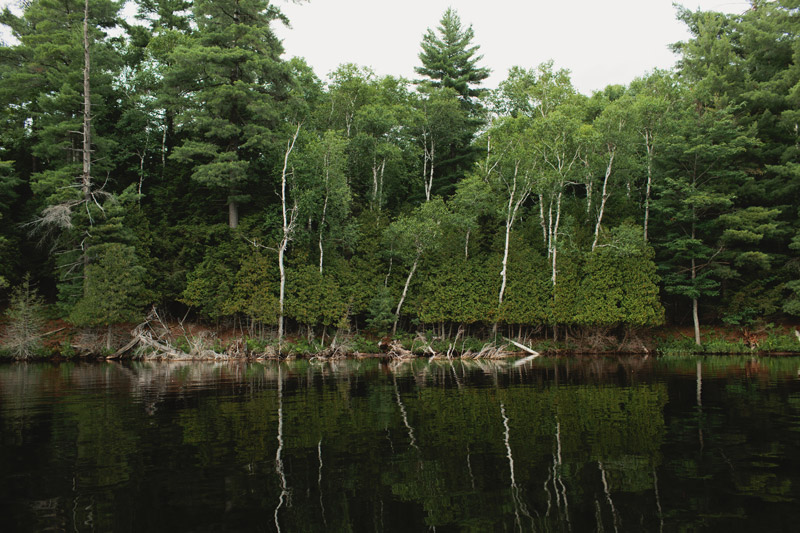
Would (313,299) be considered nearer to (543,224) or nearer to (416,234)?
(416,234)

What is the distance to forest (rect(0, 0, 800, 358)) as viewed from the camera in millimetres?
31594

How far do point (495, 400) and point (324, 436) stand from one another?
18.1ft

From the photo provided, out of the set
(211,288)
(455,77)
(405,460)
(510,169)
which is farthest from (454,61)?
(405,460)

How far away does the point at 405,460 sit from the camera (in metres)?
7.27

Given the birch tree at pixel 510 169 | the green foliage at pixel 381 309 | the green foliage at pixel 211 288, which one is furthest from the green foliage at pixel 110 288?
the birch tree at pixel 510 169

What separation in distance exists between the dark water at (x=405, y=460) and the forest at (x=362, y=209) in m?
18.3

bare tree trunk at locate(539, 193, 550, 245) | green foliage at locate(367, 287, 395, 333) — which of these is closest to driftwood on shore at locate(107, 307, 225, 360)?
green foliage at locate(367, 287, 395, 333)

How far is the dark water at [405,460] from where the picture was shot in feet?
17.1

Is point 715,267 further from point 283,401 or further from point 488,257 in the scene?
point 283,401

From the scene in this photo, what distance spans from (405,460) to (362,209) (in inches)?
1300

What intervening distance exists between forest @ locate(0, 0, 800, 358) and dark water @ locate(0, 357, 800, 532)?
18329 millimetres

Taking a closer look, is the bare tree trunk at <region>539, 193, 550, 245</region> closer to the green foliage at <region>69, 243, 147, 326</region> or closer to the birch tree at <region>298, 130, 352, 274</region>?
the birch tree at <region>298, 130, 352, 274</region>

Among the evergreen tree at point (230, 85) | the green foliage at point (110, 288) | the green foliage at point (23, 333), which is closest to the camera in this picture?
the green foliage at point (23, 333)

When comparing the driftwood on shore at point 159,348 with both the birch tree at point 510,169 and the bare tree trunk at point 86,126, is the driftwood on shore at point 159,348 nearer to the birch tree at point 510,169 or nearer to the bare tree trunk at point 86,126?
the bare tree trunk at point 86,126
